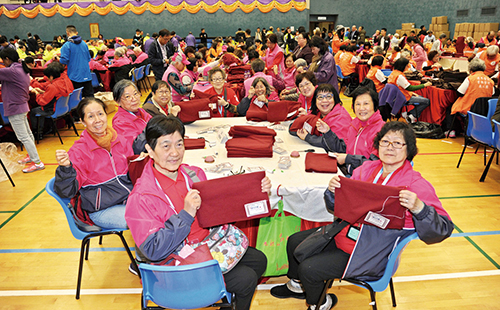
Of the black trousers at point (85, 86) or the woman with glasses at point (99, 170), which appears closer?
the woman with glasses at point (99, 170)

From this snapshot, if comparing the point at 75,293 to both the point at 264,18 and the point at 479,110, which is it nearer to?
the point at 479,110

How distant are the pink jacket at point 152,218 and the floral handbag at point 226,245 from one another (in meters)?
0.25

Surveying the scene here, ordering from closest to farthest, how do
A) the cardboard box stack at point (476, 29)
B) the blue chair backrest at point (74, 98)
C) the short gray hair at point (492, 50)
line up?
the blue chair backrest at point (74, 98) → the short gray hair at point (492, 50) → the cardboard box stack at point (476, 29)

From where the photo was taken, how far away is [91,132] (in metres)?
2.60

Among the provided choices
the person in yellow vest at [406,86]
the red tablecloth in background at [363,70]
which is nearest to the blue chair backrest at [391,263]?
the person in yellow vest at [406,86]

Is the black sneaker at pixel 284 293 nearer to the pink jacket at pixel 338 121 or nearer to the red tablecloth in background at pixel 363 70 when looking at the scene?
the pink jacket at pixel 338 121

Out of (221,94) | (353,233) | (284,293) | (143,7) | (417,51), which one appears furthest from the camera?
(143,7)

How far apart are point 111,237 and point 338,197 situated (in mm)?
2466

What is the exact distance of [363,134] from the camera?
9.70 ft

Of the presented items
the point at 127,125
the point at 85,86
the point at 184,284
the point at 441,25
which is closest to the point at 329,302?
the point at 184,284

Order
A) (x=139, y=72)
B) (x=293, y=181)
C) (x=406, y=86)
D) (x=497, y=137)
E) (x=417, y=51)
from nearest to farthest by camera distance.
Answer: (x=293, y=181), (x=497, y=137), (x=406, y=86), (x=417, y=51), (x=139, y=72)

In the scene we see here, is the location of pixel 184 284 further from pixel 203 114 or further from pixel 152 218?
pixel 203 114

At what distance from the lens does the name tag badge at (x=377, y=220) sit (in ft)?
5.99

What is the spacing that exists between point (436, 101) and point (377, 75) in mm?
1290
